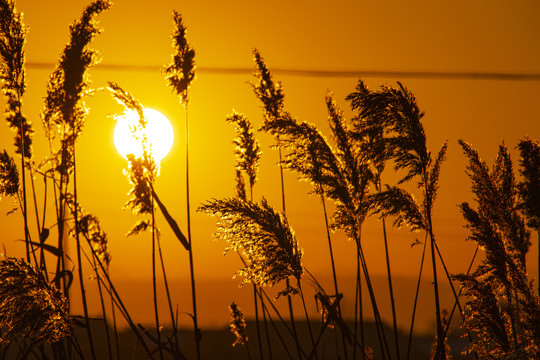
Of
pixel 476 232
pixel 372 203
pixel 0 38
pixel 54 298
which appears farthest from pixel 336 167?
pixel 0 38

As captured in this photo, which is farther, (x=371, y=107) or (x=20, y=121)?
(x=20, y=121)

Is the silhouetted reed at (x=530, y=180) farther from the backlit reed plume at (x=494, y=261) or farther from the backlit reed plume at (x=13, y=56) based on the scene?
the backlit reed plume at (x=13, y=56)

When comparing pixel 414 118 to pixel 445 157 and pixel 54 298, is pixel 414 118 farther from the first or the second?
pixel 54 298

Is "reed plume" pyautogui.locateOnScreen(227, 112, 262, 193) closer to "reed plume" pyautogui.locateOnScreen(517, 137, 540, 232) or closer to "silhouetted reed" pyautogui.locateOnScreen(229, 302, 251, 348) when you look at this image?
"silhouetted reed" pyautogui.locateOnScreen(229, 302, 251, 348)

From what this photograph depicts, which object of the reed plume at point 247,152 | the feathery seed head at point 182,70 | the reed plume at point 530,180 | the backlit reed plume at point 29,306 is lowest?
the backlit reed plume at point 29,306

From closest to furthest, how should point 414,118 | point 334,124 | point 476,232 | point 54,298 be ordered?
point 54,298 < point 414,118 < point 476,232 < point 334,124

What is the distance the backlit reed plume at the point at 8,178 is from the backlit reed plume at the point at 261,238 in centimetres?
161

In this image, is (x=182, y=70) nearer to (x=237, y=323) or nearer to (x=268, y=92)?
(x=268, y=92)

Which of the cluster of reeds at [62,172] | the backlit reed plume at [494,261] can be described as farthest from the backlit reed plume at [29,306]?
the backlit reed plume at [494,261]

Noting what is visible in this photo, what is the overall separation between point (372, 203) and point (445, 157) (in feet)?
2.62

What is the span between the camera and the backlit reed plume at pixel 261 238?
4316 mm

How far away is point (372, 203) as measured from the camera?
4.72m

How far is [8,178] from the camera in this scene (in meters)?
4.92

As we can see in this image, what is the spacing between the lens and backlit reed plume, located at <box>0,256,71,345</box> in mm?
3943
